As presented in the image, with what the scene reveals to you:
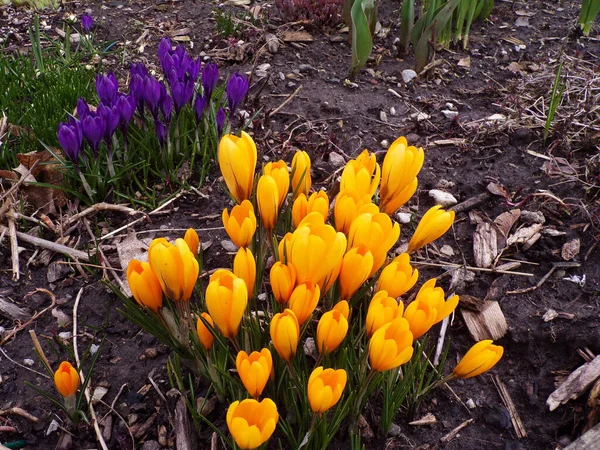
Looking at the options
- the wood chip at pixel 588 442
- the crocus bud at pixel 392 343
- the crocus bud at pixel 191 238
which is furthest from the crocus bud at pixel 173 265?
the wood chip at pixel 588 442

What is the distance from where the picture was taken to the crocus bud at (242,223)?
1.32 meters

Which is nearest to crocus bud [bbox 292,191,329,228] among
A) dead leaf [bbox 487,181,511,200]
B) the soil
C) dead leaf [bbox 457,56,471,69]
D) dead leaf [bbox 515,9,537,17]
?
the soil

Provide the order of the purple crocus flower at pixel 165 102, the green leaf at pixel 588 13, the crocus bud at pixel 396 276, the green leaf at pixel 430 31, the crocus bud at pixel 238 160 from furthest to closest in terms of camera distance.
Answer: the green leaf at pixel 588 13 → the green leaf at pixel 430 31 → the purple crocus flower at pixel 165 102 → the crocus bud at pixel 238 160 → the crocus bud at pixel 396 276

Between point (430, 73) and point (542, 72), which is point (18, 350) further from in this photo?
point (542, 72)

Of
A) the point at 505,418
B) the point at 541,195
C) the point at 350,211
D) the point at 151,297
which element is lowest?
the point at 505,418

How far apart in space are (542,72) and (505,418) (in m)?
2.31

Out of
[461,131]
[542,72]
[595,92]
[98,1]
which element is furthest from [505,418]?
[98,1]

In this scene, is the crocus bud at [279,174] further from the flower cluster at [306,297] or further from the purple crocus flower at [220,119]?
the purple crocus flower at [220,119]

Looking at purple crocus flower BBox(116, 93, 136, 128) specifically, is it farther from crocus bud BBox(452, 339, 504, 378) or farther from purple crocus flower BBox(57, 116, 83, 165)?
crocus bud BBox(452, 339, 504, 378)

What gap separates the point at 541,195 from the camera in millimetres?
2232

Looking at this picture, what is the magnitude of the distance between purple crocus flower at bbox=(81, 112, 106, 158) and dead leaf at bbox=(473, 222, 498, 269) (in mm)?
1433

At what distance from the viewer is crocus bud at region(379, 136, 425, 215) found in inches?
55.5

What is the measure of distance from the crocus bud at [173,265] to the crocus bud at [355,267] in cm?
33

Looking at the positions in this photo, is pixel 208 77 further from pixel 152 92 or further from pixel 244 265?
pixel 244 265
